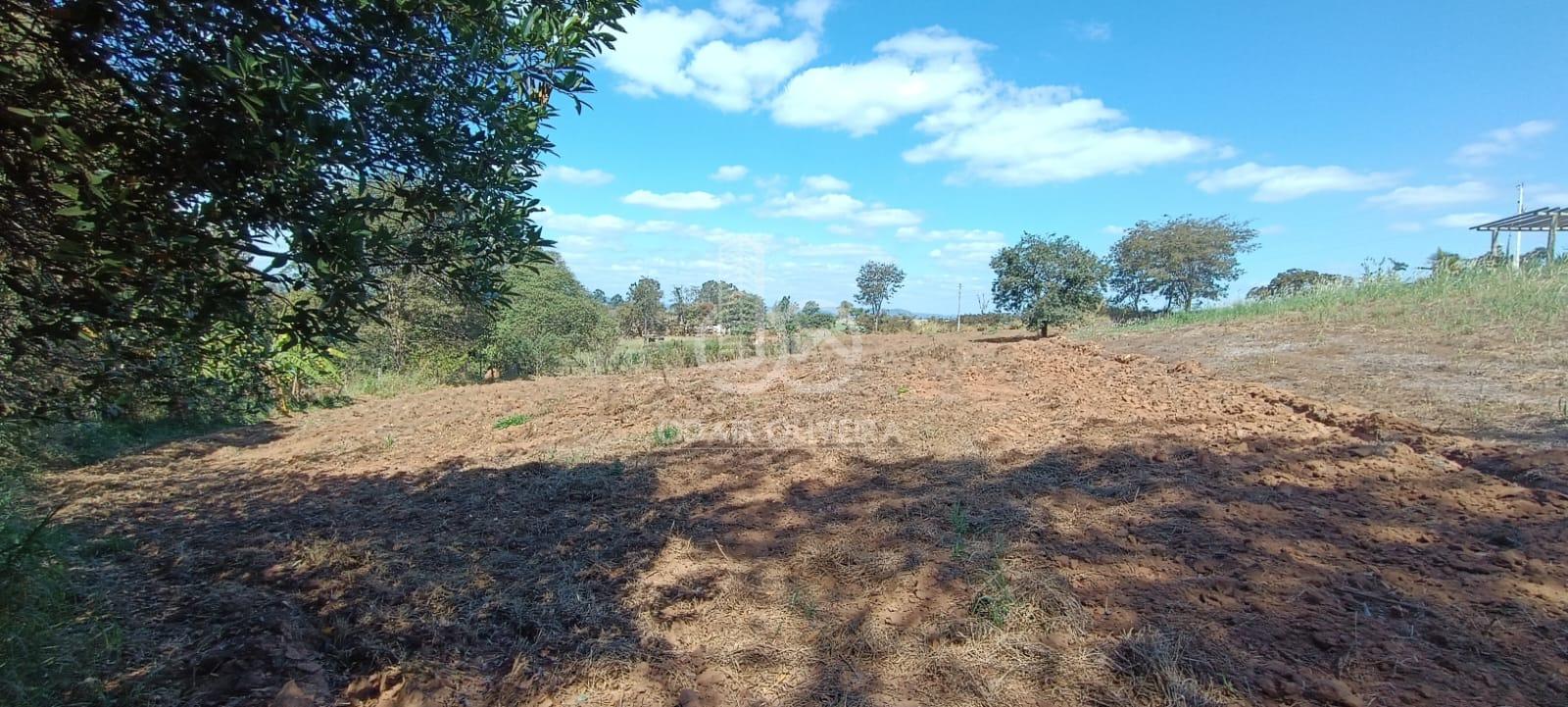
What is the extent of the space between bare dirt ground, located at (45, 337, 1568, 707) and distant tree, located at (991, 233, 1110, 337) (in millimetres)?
10018

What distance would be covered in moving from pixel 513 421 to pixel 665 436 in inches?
101

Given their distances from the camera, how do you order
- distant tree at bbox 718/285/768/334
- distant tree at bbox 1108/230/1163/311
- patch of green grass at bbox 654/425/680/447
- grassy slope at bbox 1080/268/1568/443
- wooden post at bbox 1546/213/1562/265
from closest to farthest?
1. grassy slope at bbox 1080/268/1568/443
2. patch of green grass at bbox 654/425/680/447
3. wooden post at bbox 1546/213/1562/265
4. distant tree at bbox 718/285/768/334
5. distant tree at bbox 1108/230/1163/311

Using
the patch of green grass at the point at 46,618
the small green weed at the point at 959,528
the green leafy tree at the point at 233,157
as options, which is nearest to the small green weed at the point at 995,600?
the small green weed at the point at 959,528

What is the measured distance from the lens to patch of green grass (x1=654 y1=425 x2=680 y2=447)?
5863mm

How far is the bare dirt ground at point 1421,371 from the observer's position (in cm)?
446

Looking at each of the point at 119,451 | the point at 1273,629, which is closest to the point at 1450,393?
the point at 1273,629

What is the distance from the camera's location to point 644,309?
2988 cm

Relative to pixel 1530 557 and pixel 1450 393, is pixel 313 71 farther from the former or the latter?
pixel 1450 393

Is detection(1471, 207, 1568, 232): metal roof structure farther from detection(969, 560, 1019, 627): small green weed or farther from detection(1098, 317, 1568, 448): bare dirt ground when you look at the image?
detection(969, 560, 1019, 627): small green weed

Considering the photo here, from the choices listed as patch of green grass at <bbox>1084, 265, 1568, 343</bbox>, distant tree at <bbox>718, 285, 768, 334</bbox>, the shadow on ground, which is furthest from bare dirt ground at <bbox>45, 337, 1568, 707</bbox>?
distant tree at <bbox>718, 285, 768, 334</bbox>

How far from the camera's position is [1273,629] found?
2.22 metres

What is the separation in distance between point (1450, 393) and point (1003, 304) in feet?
36.3

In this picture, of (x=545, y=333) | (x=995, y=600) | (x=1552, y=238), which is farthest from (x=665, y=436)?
(x=1552, y=238)

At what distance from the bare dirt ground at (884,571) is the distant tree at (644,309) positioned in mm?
21428
